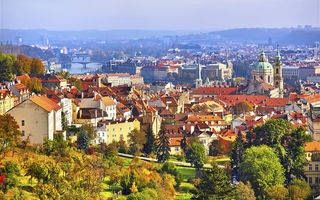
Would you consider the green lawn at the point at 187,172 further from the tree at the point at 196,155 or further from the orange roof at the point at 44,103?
the orange roof at the point at 44,103

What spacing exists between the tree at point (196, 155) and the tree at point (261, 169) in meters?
4.56

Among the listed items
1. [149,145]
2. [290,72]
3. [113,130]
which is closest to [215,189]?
[149,145]

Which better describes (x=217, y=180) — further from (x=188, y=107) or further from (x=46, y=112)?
(x=188, y=107)

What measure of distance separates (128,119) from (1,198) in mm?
25183

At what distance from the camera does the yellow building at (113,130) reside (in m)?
51.9

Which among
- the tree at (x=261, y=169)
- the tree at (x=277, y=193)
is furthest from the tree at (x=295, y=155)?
the tree at (x=277, y=193)

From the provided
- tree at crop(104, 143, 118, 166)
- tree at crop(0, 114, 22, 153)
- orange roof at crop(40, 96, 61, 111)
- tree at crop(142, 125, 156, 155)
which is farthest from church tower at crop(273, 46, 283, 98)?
tree at crop(0, 114, 22, 153)

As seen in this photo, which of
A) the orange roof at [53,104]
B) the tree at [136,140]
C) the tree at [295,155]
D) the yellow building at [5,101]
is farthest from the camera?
the tree at [136,140]

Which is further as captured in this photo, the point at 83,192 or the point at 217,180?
the point at 217,180

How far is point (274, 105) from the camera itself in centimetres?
9338

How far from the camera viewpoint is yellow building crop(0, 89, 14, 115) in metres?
48.9

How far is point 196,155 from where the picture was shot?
49.6m

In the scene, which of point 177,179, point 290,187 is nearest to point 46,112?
point 177,179

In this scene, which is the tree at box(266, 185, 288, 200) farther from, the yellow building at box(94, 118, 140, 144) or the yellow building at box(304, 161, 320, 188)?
the yellow building at box(94, 118, 140, 144)
